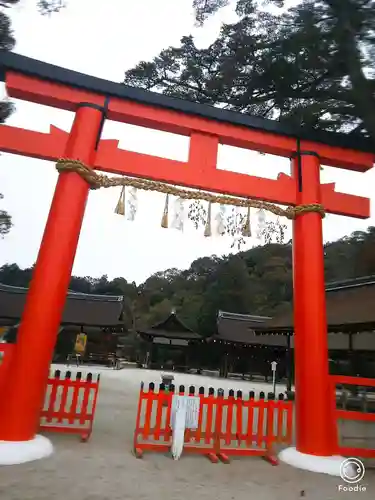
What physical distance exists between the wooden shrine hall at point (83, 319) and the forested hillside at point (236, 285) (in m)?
9.22

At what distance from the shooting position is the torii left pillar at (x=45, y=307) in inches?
136

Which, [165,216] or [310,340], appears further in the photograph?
[165,216]

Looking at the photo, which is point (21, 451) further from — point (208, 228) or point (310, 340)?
point (310, 340)

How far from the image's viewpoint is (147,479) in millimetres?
3254

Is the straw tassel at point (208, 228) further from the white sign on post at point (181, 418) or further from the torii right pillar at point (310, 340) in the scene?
the white sign on post at point (181, 418)

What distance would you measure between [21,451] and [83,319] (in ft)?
57.3

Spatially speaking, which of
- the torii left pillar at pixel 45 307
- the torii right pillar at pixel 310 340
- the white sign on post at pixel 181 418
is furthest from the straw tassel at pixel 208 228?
the white sign on post at pixel 181 418

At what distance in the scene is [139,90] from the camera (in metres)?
4.65

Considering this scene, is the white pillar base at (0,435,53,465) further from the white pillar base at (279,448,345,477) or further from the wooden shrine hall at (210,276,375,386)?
the wooden shrine hall at (210,276,375,386)

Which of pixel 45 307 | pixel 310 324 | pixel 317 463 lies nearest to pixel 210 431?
pixel 317 463

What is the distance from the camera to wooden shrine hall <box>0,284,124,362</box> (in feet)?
61.6

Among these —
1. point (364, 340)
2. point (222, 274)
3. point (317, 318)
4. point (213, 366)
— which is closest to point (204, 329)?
point (213, 366)

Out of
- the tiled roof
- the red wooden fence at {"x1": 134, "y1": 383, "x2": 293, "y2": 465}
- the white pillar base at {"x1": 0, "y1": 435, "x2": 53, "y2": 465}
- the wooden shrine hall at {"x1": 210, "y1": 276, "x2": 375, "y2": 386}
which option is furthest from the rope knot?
the tiled roof

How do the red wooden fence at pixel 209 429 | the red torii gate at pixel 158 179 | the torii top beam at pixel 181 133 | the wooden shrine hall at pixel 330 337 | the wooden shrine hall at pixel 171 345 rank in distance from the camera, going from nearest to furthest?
the red torii gate at pixel 158 179, the red wooden fence at pixel 209 429, the torii top beam at pixel 181 133, the wooden shrine hall at pixel 330 337, the wooden shrine hall at pixel 171 345
